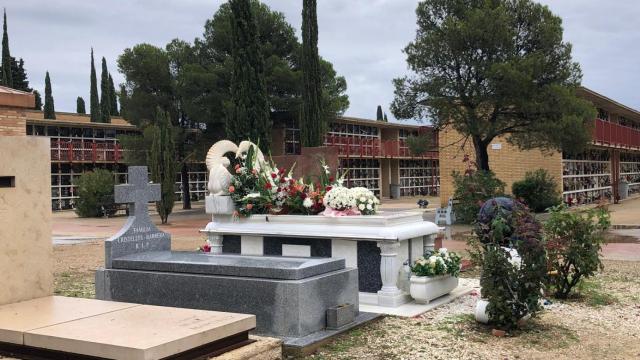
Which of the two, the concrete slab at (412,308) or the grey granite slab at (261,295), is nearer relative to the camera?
the grey granite slab at (261,295)

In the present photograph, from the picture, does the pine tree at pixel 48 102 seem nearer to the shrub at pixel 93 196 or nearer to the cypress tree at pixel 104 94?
the cypress tree at pixel 104 94

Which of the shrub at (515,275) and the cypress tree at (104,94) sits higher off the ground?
the cypress tree at (104,94)

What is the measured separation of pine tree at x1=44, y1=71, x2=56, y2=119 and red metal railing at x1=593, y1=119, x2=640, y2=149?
3041cm

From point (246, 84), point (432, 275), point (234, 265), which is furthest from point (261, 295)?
point (246, 84)

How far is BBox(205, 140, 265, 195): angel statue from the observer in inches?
341

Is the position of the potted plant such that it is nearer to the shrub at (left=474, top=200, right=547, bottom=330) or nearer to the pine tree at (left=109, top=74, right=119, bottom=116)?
the shrub at (left=474, top=200, right=547, bottom=330)

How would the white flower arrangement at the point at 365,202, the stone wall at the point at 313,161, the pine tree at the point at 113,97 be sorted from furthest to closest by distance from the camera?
the pine tree at the point at 113,97, the stone wall at the point at 313,161, the white flower arrangement at the point at 365,202

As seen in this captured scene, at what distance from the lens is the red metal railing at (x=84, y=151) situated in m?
30.3

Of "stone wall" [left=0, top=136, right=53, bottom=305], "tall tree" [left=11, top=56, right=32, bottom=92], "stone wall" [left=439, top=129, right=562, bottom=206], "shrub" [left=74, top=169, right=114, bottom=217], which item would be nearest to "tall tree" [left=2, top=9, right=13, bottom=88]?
"tall tree" [left=11, top=56, right=32, bottom=92]

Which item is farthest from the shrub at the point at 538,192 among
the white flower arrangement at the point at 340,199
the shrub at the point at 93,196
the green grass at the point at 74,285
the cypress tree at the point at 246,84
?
the shrub at the point at 93,196

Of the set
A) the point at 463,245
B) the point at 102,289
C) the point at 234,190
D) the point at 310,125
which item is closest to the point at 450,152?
the point at 310,125

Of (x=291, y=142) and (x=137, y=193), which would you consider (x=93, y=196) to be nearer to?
(x=291, y=142)

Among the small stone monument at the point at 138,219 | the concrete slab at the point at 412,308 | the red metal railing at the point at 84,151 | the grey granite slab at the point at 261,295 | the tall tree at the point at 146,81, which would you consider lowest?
the concrete slab at the point at 412,308

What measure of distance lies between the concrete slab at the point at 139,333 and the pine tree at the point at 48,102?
3727cm
